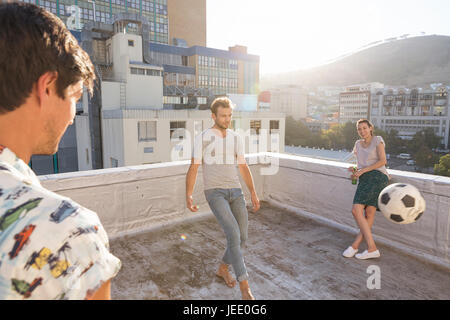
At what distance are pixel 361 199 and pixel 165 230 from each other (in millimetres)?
3584

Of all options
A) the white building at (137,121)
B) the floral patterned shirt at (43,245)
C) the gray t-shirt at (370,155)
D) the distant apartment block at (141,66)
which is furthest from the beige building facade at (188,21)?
the floral patterned shirt at (43,245)

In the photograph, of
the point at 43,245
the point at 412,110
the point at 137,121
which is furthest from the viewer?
the point at 412,110

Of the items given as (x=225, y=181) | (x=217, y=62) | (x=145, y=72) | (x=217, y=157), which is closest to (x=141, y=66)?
(x=145, y=72)

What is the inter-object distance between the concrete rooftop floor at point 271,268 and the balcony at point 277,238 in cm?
1

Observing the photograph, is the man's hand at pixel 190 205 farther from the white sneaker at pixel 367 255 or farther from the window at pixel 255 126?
the window at pixel 255 126

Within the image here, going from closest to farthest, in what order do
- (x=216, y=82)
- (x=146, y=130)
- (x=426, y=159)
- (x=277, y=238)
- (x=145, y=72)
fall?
1. (x=277, y=238)
2. (x=146, y=130)
3. (x=145, y=72)
4. (x=426, y=159)
5. (x=216, y=82)

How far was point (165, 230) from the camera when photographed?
5859 millimetres

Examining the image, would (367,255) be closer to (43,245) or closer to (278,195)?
(278,195)

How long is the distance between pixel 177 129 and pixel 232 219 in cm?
2509

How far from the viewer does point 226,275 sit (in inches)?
157

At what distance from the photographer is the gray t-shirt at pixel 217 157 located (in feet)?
12.8

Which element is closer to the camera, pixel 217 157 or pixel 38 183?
pixel 38 183

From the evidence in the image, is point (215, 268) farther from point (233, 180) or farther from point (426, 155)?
point (426, 155)

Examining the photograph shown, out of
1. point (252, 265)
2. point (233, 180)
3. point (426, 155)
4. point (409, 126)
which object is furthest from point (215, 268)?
point (409, 126)
